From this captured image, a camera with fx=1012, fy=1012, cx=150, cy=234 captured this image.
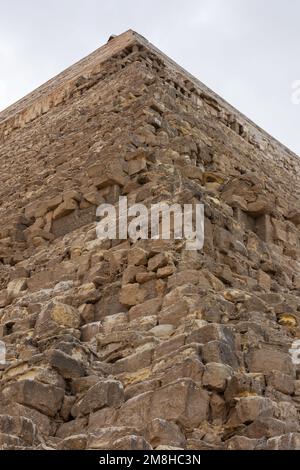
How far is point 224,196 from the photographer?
888 centimetres

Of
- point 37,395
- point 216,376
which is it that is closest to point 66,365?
point 37,395

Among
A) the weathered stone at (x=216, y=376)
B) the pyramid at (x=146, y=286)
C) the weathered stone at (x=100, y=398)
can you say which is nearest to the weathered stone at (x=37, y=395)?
the pyramid at (x=146, y=286)

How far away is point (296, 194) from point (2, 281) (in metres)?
4.59

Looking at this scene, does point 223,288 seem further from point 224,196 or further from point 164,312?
point 224,196

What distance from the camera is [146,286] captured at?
22.5 ft

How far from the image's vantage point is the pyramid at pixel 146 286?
5.36m

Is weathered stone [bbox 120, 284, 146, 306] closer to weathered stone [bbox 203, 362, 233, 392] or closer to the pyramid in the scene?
the pyramid

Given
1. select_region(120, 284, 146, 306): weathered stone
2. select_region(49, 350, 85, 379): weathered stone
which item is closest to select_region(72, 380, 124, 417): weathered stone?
select_region(49, 350, 85, 379): weathered stone

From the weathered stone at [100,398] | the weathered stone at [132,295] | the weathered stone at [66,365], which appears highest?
the weathered stone at [132,295]

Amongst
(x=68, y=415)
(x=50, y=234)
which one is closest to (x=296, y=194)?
(x=50, y=234)

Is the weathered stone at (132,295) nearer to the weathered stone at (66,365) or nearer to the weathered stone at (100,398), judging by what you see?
the weathered stone at (66,365)

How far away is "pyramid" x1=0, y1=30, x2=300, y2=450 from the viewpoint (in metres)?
5.36

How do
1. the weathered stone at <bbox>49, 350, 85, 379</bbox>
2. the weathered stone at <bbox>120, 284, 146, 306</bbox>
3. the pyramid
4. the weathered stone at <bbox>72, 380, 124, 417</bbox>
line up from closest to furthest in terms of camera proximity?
the pyramid, the weathered stone at <bbox>72, 380, 124, 417</bbox>, the weathered stone at <bbox>49, 350, 85, 379</bbox>, the weathered stone at <bbox>120, 284, 146, 306</bbox>

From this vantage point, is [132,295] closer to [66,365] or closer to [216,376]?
[66,365]
